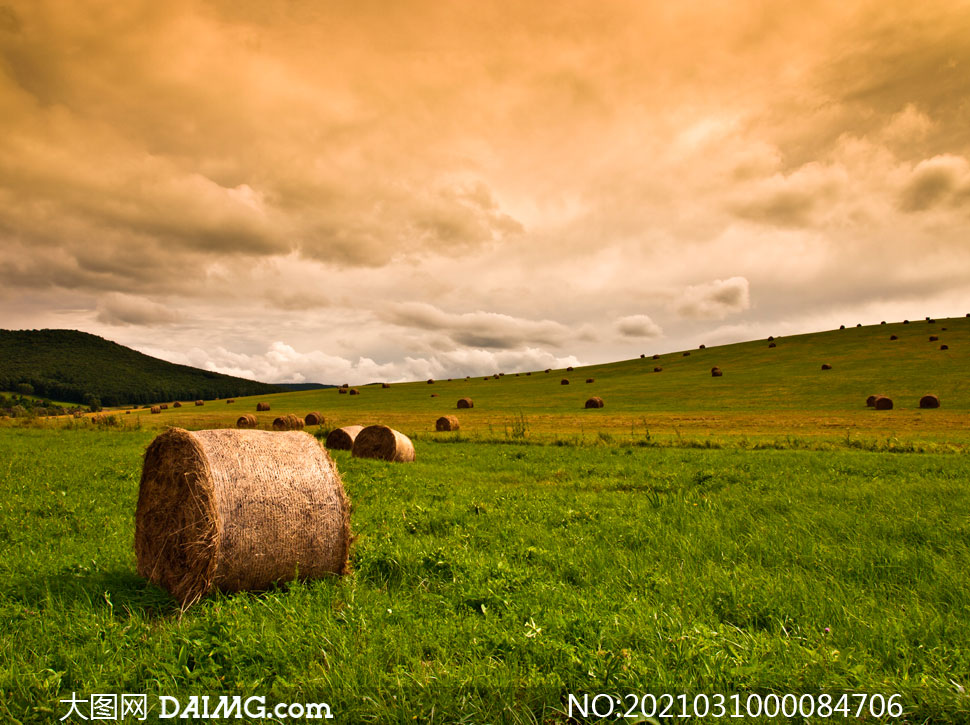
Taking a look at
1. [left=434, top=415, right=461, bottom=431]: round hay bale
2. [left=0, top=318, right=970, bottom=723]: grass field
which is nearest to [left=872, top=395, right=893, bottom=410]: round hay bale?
[left=0, top=318, right=970, bottom=723]: grass field

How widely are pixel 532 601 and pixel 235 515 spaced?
3803mm

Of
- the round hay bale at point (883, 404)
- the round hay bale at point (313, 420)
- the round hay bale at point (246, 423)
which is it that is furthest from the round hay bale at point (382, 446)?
the round hay bale at point (883, 404)

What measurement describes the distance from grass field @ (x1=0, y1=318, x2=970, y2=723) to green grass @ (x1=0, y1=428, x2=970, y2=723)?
0.03 meters

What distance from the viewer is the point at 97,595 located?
18.9 ft

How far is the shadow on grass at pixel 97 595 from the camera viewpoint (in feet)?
17.8

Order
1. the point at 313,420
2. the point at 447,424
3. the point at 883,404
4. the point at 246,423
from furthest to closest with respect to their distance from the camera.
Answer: the point at 313,420 < the point at 246,423 < the point at 883,404 < the point at 447,424

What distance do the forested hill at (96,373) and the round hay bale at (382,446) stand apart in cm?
13206

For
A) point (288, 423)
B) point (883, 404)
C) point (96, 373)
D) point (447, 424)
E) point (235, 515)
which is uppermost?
point (96, 373)

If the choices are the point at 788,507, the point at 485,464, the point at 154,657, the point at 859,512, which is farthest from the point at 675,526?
the point at 485,464

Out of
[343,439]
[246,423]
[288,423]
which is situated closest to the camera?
[343,439]

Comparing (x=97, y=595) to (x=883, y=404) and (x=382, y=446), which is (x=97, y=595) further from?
(x=883, y=404)

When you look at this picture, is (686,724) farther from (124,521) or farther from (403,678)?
(124,521)

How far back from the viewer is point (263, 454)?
668cm

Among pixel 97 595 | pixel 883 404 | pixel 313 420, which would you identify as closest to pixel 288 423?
pixel 313 420
